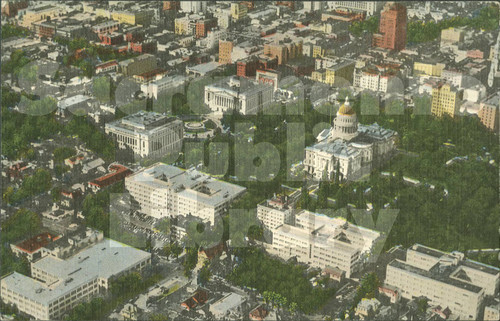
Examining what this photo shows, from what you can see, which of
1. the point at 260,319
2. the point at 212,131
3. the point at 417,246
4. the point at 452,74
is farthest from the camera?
the point at 452,74

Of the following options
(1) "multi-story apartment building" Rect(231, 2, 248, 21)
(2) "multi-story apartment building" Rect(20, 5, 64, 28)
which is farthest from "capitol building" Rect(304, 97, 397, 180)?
(2) "multi-story apartment building" Rect(20, 5, 64, 28)

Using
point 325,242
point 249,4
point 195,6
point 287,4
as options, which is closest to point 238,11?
point 249,4

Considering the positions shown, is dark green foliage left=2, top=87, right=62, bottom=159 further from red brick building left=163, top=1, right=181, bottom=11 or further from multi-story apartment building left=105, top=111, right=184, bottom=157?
red brick building left=163, top=1, right=181, bottom=11

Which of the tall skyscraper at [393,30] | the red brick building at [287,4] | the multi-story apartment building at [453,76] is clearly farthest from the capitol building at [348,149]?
the red brick building at [287,4]

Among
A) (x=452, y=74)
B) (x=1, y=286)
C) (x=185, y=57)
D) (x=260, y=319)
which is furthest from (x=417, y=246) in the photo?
(x=185, y=57)

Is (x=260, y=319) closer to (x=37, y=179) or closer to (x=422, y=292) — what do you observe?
(x=422, y=292)

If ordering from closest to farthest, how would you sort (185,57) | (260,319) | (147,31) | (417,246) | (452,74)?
1. (260,319)
2. (417,246)
3. (452,74)
4. (185,57)
5. (147,31)

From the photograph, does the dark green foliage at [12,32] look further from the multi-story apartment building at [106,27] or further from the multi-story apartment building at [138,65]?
the multi-story apartment building at [138,65]
